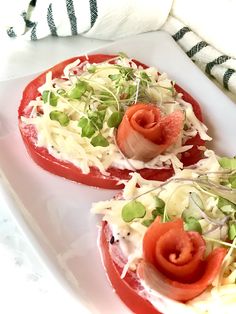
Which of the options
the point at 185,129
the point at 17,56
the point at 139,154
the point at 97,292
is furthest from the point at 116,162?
the point at 17,56

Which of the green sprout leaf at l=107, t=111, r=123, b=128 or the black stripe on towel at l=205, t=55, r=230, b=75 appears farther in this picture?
the black stripe on towel at l=205, t=55, r=230, b=75

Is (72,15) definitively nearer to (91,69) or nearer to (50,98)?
(91,69)

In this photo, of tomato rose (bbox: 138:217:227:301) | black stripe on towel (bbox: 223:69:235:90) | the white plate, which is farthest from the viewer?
black stripe on towel (bbox: 223:69:235:90)

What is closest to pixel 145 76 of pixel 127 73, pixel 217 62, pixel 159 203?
pixel 127 73

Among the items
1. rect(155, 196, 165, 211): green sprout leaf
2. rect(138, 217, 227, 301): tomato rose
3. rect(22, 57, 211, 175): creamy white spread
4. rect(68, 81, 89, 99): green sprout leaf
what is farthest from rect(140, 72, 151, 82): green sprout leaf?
rect(138, 217, 227, 301): tomato rose

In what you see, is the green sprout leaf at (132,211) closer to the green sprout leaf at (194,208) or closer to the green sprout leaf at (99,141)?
the green sprout leaf at (194,208)

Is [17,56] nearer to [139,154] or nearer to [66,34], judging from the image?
[66,34]

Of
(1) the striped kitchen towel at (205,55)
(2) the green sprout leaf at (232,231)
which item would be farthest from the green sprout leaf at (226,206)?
(1) the striped kitchen towel at (205,55)

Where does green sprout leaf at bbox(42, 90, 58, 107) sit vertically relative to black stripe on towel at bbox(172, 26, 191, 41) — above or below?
below

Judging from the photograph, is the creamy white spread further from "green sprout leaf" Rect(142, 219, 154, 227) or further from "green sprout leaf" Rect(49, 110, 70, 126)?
"green sprout leaf" Rect(142, 219, 154, 227)
